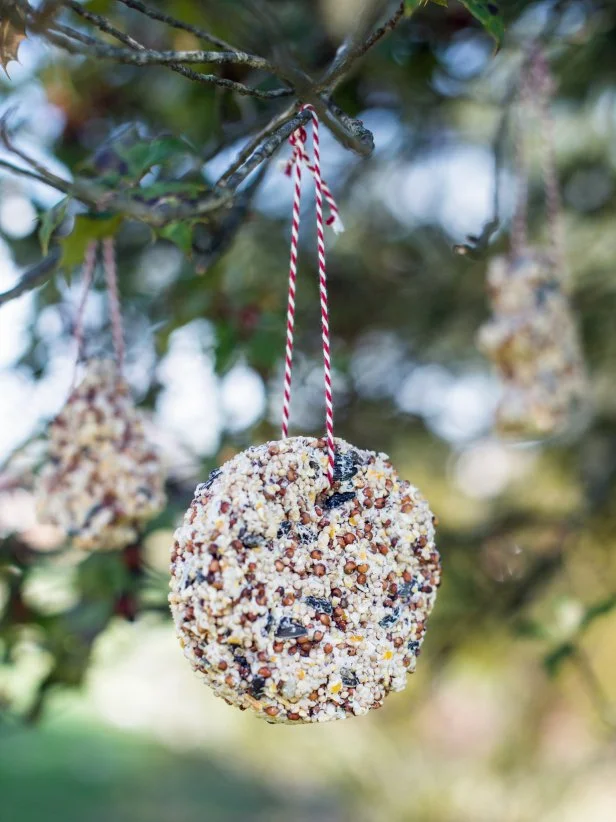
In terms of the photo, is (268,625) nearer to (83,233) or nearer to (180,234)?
(180,234)

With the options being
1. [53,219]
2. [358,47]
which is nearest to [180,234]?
[53,219]

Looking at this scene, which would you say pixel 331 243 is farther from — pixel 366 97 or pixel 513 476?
pixel 513 476

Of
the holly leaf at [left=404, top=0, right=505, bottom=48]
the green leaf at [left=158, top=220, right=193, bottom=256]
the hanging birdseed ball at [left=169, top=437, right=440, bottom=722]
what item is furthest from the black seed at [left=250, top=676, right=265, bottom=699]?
the holly leaf at [left=404, top=0, right=505, bottom=48]

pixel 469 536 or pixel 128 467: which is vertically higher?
pixel 469 536

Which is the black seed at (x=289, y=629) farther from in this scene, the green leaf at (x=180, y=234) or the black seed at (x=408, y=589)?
the green leaf at (x=180, y=234)

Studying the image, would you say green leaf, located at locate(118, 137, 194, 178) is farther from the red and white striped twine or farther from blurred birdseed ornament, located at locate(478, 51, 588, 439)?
blurred birdseed ornament, located at locate(478, 51, 588, 439)

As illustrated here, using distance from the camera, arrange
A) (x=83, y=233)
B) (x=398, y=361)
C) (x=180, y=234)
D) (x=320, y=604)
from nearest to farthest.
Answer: (x=320, y=604)
(x=180, y=234)
(x=83, y=233)
(x=398, y=361)

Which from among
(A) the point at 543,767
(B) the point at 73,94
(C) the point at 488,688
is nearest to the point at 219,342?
(B) the point at 73,94
